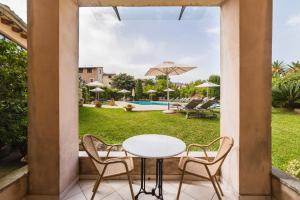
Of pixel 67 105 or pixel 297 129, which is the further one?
pixel 297 129

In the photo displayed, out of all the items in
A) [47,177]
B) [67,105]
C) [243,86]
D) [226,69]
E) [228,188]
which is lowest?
[228,188]

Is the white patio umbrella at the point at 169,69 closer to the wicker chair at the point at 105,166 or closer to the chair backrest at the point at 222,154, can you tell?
the chair backrest at the point at 222,154

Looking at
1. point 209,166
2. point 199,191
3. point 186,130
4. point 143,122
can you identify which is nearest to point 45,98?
point 209,166

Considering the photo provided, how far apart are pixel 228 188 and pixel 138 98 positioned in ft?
47.3

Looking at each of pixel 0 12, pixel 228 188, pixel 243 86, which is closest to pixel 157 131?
pixel 228 188

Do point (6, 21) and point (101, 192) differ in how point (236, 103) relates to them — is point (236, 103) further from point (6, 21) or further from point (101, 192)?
point (6, 21)

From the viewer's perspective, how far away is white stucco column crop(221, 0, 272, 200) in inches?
109

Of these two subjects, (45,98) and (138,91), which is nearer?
(45,98)

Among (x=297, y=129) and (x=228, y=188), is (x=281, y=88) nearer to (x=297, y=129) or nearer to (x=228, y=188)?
(x=297, y=129)

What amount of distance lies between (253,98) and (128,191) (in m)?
2.26

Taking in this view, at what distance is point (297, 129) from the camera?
297 inches

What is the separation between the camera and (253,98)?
2.80m

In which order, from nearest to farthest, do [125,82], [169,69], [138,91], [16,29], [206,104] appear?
[16,29] < [169,69] < [206,104] < [138,91] < [125,82]

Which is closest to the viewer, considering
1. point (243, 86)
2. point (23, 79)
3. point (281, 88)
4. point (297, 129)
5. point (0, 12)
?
point (243, 86)
